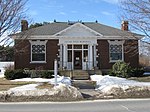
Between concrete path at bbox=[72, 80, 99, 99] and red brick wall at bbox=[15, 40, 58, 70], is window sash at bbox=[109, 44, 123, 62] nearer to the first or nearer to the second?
red brick wall at bbox=[15, 40, 58, 70]

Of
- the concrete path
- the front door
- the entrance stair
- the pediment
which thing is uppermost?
the pediment

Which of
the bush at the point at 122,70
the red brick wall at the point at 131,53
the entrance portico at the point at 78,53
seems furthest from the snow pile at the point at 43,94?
the red brick wall at the point at 131,53

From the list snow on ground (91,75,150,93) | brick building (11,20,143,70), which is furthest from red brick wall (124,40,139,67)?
snow on ground (91,75,150,93)

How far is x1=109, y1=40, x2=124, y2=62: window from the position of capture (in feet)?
113

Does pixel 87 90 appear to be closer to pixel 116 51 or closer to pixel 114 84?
pixel 114 84

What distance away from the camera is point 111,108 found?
11930 millimetres

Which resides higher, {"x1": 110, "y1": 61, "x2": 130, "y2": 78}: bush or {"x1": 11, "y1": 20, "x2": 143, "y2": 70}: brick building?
{"x1": 11, "y1": 20, "x2": 143, "y2": 70}: brick building

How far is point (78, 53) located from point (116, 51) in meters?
4.76

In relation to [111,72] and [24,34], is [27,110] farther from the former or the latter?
[111,72]

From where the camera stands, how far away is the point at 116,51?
1368 inches

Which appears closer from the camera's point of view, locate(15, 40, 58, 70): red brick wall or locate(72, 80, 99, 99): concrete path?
locate(72, 80, 99, 99): concrete path

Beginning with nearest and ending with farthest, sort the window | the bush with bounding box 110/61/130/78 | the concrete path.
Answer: the concrete path, the bush with bounding box 110/61/130/78, the window

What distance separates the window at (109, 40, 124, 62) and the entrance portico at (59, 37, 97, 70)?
217cm

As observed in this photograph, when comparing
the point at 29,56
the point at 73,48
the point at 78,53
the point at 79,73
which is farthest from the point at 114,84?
the point at 29,56
